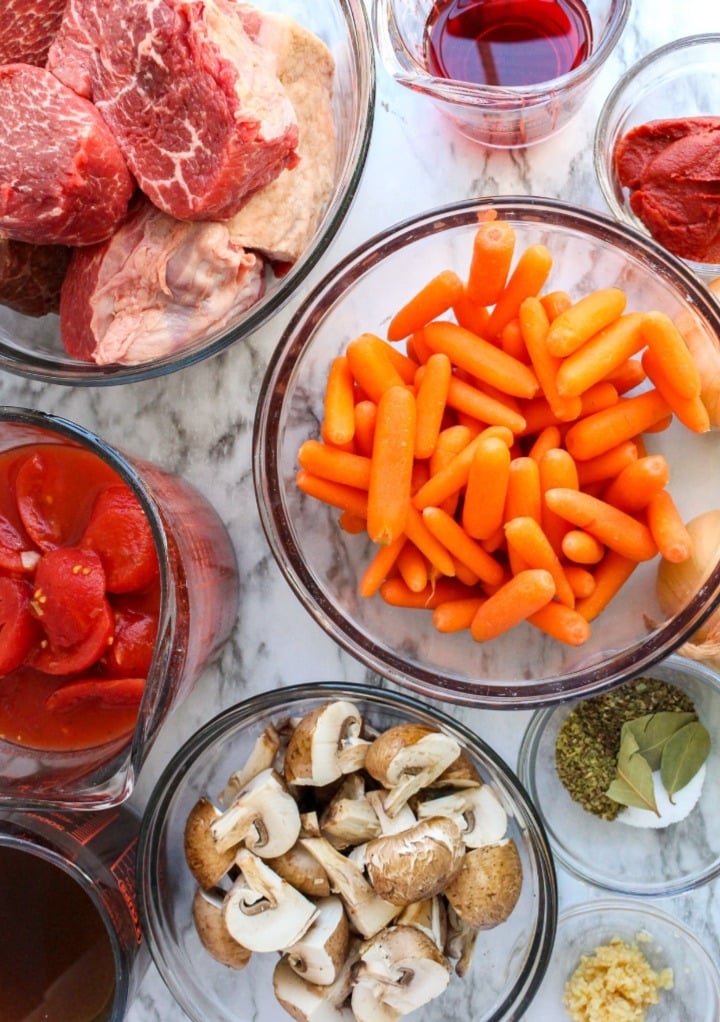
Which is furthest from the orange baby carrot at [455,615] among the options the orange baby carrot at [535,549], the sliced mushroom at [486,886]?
the sliced mushroom at [486,886]

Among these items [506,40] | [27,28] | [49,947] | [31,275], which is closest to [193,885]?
[49,947]

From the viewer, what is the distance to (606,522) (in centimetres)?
122

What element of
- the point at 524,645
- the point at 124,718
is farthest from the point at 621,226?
the point at 124,718

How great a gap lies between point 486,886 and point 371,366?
707 millimetres

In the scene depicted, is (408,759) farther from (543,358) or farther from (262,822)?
(543,358)

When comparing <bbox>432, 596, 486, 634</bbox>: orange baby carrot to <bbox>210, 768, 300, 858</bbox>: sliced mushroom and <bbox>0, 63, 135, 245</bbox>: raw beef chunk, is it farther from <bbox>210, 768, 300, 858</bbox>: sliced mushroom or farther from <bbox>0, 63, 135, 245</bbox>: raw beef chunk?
<bbox>0, 63, 135, 245</bbox>: raw beef chunk

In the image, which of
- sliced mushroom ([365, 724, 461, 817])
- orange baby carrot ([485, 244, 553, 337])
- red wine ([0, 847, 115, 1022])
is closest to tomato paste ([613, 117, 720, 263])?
orange baby carrot ([485, 244, 553, 337])

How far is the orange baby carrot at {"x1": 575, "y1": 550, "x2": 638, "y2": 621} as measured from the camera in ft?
4.18

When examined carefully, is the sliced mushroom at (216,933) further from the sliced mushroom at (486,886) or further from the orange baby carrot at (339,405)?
the orange baby carrot at (339,405)

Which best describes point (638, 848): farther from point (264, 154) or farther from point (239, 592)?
point (264, 154)

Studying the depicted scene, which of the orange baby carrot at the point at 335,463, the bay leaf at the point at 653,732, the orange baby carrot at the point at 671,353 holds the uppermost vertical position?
the orange baby carrot at the point at 671,353

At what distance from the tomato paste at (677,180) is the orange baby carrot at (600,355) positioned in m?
0.29

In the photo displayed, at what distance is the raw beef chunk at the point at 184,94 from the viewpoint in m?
1.14

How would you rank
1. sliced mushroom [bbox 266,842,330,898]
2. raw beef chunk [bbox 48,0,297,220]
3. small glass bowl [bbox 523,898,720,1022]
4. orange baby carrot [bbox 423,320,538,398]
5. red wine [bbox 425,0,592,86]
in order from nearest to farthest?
raw beef chunk [bbox 48,0,297,220] → orange baby carrot [bbox 423,320,538,398] → sliced mushroom [bbox 266,842,330,898] → red wine [bbox 425,0,592,86] → small glass bowl [bbox 523,898,720,1022]
